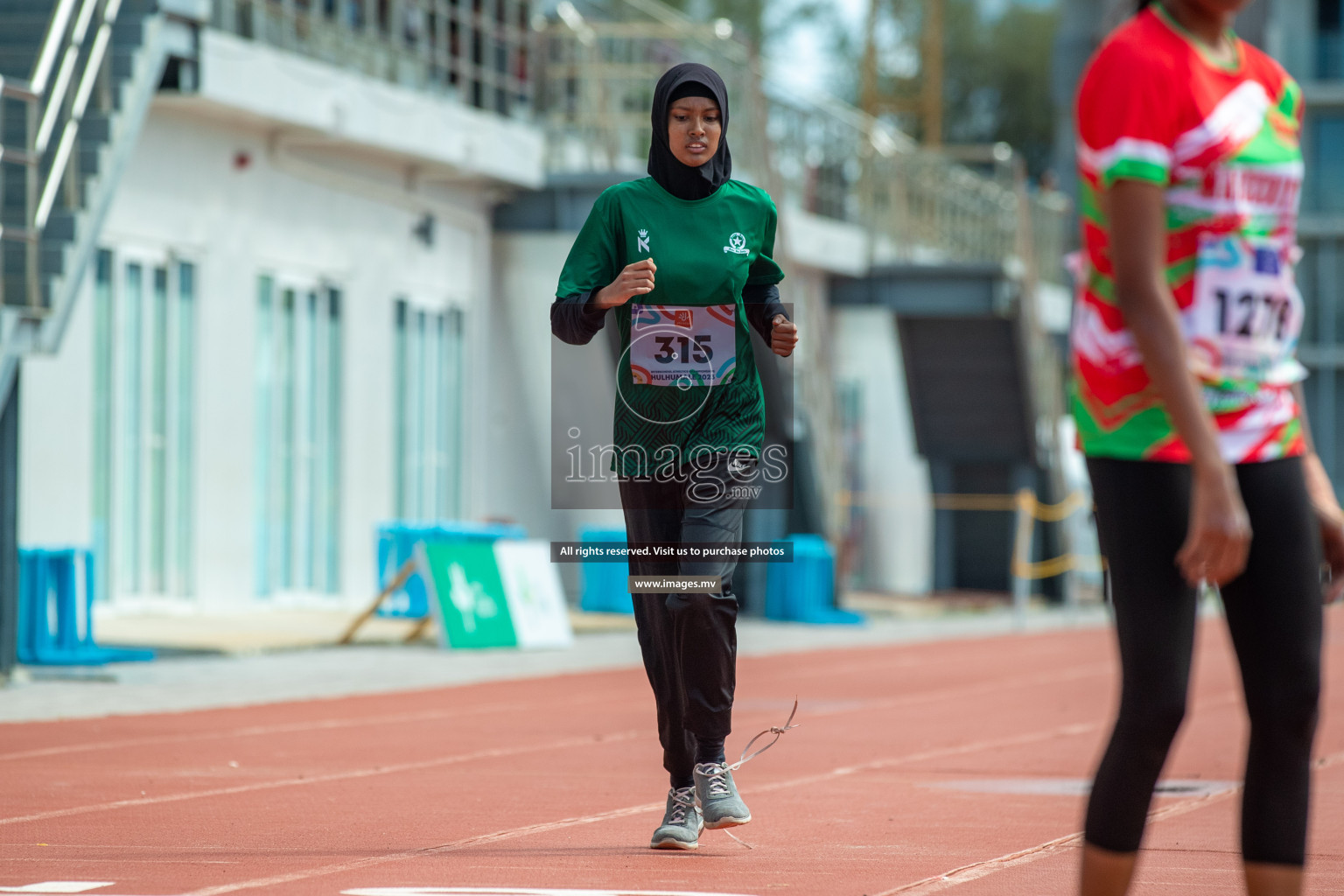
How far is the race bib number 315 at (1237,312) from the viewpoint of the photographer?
3.62 m

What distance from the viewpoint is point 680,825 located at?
5.96m

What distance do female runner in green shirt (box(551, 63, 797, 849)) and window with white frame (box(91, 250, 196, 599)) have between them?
12.9 meters

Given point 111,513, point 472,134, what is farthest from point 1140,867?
point 472,134

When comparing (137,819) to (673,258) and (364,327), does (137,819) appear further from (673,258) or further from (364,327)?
(364,327)

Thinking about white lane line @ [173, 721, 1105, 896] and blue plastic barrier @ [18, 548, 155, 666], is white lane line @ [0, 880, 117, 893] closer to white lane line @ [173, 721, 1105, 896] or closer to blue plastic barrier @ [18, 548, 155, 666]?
white lane line @ [173, 721, 1105, 896]

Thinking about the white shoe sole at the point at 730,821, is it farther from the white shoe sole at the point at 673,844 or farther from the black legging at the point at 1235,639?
the black legging at the point at 1235,639

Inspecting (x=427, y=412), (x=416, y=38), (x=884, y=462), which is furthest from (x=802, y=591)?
(x=884, y=462)

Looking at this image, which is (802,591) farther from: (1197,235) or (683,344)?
(1197,235)

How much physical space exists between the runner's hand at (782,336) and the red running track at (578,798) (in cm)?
133

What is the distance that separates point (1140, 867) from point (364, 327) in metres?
17.2

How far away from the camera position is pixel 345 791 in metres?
7.58

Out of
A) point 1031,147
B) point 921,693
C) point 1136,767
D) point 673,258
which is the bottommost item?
point 921,693

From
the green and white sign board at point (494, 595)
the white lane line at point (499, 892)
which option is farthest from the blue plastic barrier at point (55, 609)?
the white lane line at point (499, 892)

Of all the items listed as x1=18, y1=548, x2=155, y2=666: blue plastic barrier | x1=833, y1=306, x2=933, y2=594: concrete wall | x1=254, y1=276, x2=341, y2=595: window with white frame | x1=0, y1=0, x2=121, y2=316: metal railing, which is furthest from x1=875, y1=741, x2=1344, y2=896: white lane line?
x1=833, y1=306, x2=933, y2=594: concrete wall
